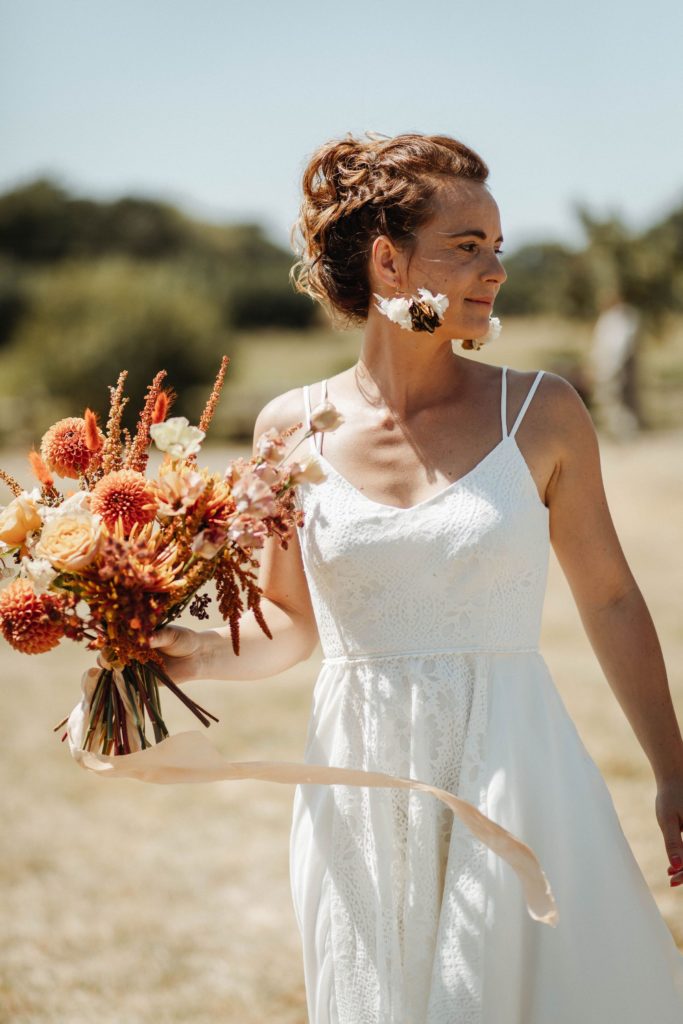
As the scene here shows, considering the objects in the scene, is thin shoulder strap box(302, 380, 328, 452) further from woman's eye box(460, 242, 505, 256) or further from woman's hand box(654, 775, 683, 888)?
woman's hand box(654, 775, 683, 888)

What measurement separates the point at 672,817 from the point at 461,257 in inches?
45.1

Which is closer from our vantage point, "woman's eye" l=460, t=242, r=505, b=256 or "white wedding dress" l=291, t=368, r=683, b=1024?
"white wedding dress" l=291, t=368, r=683, b=1024

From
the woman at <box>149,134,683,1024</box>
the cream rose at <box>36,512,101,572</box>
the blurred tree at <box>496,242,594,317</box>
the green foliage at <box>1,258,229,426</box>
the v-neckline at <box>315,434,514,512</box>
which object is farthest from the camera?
the green foliage at <box>1,258,229,426</box>

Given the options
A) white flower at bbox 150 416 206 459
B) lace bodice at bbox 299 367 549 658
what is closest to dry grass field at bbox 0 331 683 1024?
Answer: lace bodice at bbox 299 367 549 658

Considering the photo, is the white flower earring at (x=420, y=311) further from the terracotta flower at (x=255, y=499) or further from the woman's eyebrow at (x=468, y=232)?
the terracotta flower at (x=255, y=499)

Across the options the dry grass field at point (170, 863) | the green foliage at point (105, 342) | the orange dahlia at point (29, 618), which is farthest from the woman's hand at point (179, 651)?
the green foliage at point (105, 342)

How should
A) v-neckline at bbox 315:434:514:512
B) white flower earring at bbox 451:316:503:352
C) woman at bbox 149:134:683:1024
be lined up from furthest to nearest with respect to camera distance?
white flower earring at bbox 451:316:503:352
v-neckline at bbox 315:434:514:512
woman at bbox 149:134:683:1024

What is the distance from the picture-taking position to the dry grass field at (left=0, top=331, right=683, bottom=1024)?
13.3ft

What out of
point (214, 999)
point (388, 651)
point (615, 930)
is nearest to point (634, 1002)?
point (615, 930)

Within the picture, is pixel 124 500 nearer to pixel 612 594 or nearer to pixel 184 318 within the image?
pixel 612 594

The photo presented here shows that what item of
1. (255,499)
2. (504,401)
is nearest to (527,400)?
(504,401)

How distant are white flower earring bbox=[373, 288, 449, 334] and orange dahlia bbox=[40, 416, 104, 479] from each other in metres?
0.61

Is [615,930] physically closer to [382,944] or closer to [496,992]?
[496,992]

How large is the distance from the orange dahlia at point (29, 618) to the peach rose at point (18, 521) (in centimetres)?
11
